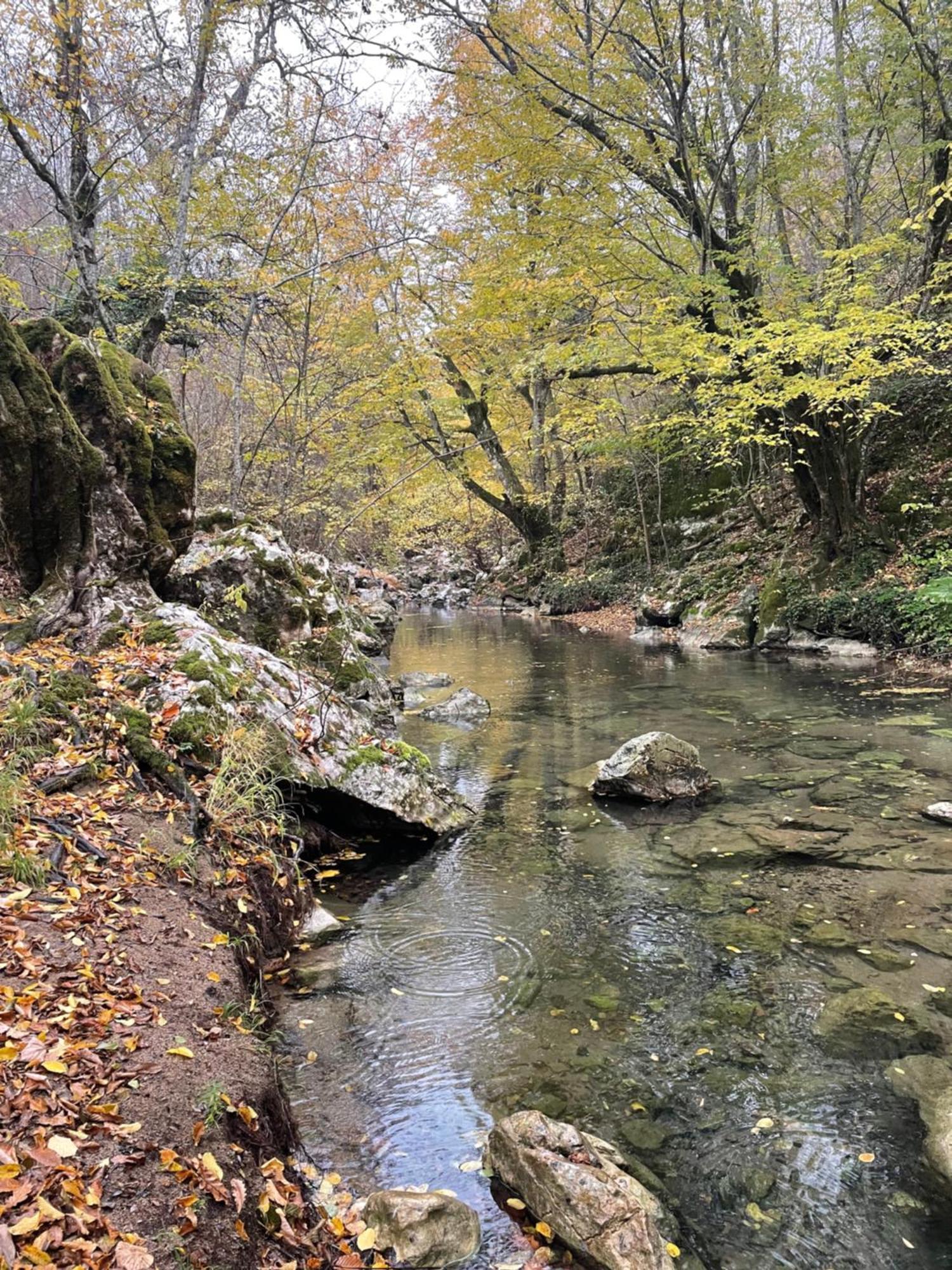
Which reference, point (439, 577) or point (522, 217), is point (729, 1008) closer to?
point (522, 217)

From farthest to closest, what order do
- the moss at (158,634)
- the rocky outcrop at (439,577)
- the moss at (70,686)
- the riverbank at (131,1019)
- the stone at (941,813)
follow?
the rocky outcrop at (439,577)
the moss at (158,634)
the stone at (941,813)
the moss at (70,686)
the riverbank at (131,1019)

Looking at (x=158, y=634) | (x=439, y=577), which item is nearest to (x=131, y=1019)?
(x=158, y=634)

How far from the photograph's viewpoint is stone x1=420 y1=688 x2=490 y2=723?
11422 millimetres

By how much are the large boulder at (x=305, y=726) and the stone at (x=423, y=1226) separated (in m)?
3.47

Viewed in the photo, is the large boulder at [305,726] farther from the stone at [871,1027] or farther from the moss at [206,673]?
the stone at [871,1027]

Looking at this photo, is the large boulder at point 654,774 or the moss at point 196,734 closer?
the moss at point 196,734

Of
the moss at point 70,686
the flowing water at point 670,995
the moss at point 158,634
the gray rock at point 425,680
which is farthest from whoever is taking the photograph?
the gray rock at point 425,680

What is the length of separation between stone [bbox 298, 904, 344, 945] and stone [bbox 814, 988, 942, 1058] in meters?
3.02

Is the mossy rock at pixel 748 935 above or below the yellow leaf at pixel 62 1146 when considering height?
Result: below

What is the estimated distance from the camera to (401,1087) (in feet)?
11.4

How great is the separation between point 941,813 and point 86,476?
8038 mm

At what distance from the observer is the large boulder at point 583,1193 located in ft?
8.15

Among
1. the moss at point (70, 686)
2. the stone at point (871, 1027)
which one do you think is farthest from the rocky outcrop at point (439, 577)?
the stone at point (871, 1027)

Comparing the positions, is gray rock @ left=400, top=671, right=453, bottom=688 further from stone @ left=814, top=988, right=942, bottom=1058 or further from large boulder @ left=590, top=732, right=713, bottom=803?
stone @ left=814, top=988, right=942, bottom=1058
